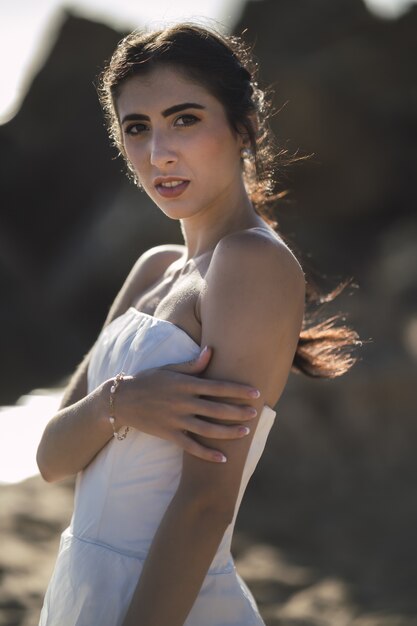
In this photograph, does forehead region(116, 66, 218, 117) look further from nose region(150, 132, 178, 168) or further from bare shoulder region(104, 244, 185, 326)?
bare shoulder region(104, 244, 185, 326)

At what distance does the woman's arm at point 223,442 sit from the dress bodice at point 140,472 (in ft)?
0.35

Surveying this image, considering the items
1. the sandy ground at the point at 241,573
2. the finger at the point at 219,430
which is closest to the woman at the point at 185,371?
the finger at the point at 219,430

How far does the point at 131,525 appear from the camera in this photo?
1523mm

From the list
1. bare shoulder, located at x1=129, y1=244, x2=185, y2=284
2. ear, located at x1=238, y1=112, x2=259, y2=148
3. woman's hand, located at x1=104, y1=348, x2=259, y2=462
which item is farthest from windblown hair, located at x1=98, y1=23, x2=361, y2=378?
woman's hand, located at x1=104, y1=348, x2=259, y2=462

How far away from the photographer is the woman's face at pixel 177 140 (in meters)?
1.55

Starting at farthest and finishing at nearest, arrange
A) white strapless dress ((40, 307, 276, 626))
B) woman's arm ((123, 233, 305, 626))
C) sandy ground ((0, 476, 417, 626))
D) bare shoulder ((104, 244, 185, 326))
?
sandy ground ((0, 476, 417, 626)) < bare shoulder ((104, 244, 185, 326)) < white strapless dress ((40, 307, 276, 626)) < woman's arm ((123, 233, 305, 626))

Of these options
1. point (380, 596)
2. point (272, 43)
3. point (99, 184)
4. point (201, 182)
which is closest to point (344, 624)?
point (380, 596)

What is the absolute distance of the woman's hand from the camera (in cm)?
134

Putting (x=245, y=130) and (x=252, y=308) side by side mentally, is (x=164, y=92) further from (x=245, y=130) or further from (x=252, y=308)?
(x=252, y=308)

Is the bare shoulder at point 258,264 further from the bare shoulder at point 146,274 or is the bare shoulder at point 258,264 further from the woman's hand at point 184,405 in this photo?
the bare shoulder at point 146,274

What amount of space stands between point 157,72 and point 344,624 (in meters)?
2.73

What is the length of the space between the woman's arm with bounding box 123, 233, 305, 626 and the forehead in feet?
1.06

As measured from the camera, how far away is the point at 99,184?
11609mm

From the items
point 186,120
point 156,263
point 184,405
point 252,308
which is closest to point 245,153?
point 186,120
